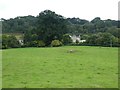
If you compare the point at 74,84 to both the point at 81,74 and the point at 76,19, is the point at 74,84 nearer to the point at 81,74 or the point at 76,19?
the point at 81,74

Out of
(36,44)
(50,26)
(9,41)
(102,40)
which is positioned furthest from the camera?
(50,26)

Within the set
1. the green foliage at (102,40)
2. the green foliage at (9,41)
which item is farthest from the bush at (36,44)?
the green foliage at (102,40)

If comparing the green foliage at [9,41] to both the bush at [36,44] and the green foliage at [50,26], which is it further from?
the green foliage at [50,26]

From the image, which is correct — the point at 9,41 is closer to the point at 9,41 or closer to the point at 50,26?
the point at 9,41

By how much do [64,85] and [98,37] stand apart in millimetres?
38783

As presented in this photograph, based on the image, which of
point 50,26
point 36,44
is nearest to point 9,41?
point 36,44

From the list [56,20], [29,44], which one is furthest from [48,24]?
[29,44]

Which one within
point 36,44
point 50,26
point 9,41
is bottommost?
point 36,44

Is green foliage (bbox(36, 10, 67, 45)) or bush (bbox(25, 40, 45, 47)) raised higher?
green foliage (bbox(36, 10, 67, 45))

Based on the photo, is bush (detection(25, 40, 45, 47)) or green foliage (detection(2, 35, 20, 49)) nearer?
green foliage (detection(2, 35, 20, 49))

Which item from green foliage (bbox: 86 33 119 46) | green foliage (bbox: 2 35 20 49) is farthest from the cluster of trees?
green foliage (bbox: 86 33 119 46)

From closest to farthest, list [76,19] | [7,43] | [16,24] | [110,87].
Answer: [110,87], [7,43], [16,24], [76,19]

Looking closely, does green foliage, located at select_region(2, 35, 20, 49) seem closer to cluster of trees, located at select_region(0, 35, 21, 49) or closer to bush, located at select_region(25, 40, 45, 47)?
cluster of trees, located at select_region(0, 35, 21, 49)

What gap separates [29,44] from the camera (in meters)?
48.6
